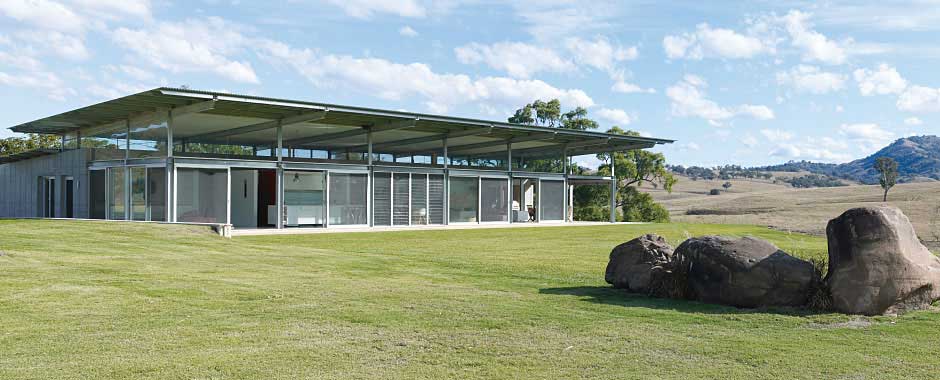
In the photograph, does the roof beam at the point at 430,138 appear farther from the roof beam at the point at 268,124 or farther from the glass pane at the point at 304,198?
the roof beam at the point at 268,124

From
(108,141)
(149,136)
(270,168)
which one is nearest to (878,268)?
(270,168)

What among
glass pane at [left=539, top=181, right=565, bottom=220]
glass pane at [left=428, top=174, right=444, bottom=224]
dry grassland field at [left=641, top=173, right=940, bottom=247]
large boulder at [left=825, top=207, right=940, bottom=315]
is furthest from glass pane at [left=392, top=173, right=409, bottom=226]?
dry grassland field at [left=641, top=173, right=940, bottom=247]

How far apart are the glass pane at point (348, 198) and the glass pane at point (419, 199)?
2318 millimetres

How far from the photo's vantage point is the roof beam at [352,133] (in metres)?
28.7

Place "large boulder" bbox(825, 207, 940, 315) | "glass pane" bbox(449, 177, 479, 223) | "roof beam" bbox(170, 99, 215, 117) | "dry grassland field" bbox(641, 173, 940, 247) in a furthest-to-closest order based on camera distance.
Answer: "dry grassland field" bbox(641, 173, 940, 247) → "glass pane" bbox(449, 177, 479, 223) → "roof beam" bbox(170, 99, 215, 117) → "large boulder" bbox(825, 207, 940, 315)

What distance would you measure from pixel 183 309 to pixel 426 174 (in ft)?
76.5

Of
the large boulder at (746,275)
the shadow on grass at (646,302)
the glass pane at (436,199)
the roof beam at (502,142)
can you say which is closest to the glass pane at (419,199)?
the glass pane at (436,199)

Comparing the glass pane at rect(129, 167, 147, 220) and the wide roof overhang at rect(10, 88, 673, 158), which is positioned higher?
the wide roof overhang at rect(10, 88, 673, 158)

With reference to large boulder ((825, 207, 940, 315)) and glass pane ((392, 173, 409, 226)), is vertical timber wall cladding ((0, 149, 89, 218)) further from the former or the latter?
large boulder ((825, 207, 940, 315))

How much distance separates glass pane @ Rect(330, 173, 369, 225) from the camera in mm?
28500

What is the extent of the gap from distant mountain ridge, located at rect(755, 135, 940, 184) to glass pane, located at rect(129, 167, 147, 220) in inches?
5701

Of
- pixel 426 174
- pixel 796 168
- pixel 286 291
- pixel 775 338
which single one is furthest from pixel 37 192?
pixel 796 168

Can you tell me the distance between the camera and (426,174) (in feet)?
103

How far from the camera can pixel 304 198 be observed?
91.6ft
